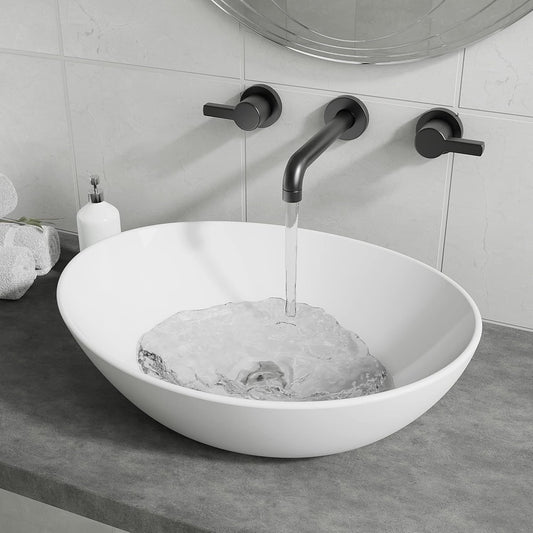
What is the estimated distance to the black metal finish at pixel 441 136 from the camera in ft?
4.08

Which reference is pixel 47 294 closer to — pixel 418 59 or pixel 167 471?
pixel 167 471

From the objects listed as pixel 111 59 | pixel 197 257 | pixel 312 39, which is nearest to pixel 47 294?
pixel 197 257

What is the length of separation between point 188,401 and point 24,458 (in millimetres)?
267

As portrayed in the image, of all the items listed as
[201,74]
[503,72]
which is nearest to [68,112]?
[201,74]

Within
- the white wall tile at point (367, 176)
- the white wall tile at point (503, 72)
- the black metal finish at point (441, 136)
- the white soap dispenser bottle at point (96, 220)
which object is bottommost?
the white soap dispenser bottle at point (96, 220)

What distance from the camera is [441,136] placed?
1.25m

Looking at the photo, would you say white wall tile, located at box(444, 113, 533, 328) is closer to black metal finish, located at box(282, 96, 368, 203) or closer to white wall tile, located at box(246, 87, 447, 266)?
white wall tile, located at box(246, 87, 447, 266)

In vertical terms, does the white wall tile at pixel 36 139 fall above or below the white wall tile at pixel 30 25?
below

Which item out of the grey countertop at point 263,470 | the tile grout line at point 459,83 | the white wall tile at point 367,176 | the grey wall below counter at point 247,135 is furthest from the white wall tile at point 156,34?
the grey countertop at point 263,470

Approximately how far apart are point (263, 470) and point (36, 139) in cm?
93

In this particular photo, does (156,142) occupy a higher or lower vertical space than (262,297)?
higher

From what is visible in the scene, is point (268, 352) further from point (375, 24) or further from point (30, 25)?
point (30, 25)

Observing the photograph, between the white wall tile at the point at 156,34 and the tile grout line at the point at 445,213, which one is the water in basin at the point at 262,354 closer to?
the tile grout line at the point at 445,213

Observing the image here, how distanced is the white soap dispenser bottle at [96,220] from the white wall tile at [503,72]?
642 mm
